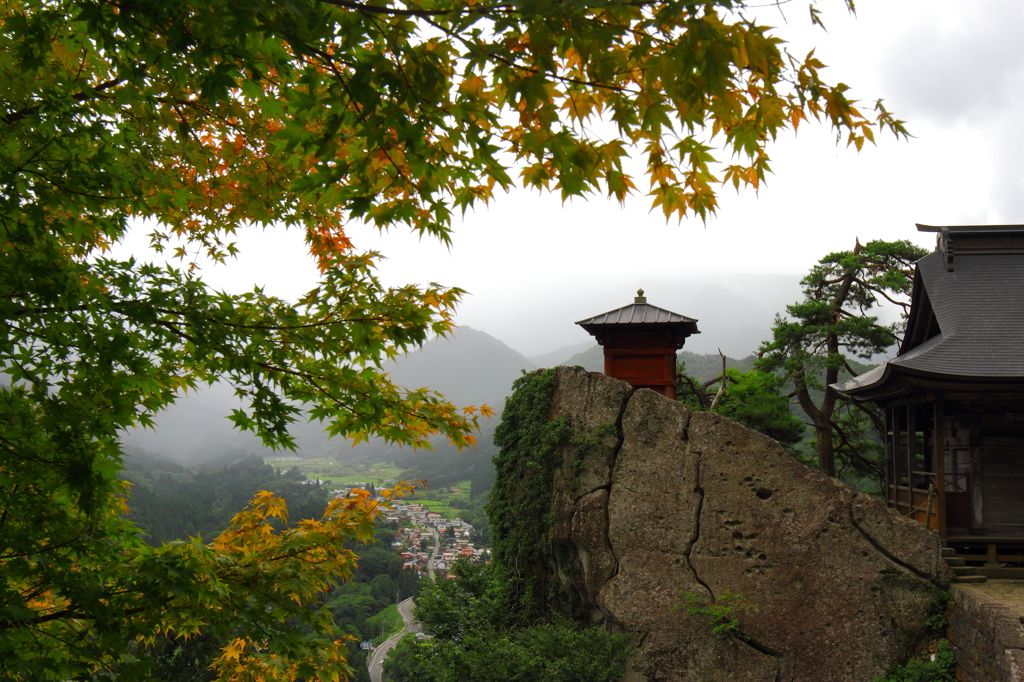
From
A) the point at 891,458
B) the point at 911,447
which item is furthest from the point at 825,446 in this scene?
the point at 911,447

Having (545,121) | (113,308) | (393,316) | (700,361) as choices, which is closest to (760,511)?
(393,316)

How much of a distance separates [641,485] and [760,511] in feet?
5.95

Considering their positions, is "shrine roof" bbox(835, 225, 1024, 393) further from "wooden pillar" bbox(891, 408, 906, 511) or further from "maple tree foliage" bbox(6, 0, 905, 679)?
"maple tree foliage" bbox(6, 0, 905, 679)

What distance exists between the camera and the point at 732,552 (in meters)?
8.73

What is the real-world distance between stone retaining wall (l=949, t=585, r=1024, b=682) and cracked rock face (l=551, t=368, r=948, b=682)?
1.81 feet

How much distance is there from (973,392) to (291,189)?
10274mm

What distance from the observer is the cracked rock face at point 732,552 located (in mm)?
8211

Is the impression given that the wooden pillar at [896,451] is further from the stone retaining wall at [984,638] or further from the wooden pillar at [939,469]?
the stone retaining wall at [984,638]

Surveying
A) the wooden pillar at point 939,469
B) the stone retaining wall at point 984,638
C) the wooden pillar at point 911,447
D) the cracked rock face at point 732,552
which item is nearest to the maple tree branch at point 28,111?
the cracked rock face at point 732,552

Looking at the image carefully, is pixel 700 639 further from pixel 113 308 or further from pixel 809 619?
pixel 113 308

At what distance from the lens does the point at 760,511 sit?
28.6 feet

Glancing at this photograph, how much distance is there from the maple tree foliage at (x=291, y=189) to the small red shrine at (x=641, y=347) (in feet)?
25.1

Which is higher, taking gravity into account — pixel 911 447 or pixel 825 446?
pixel 911 447

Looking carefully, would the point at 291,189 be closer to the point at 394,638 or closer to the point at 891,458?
the point at 891,458
